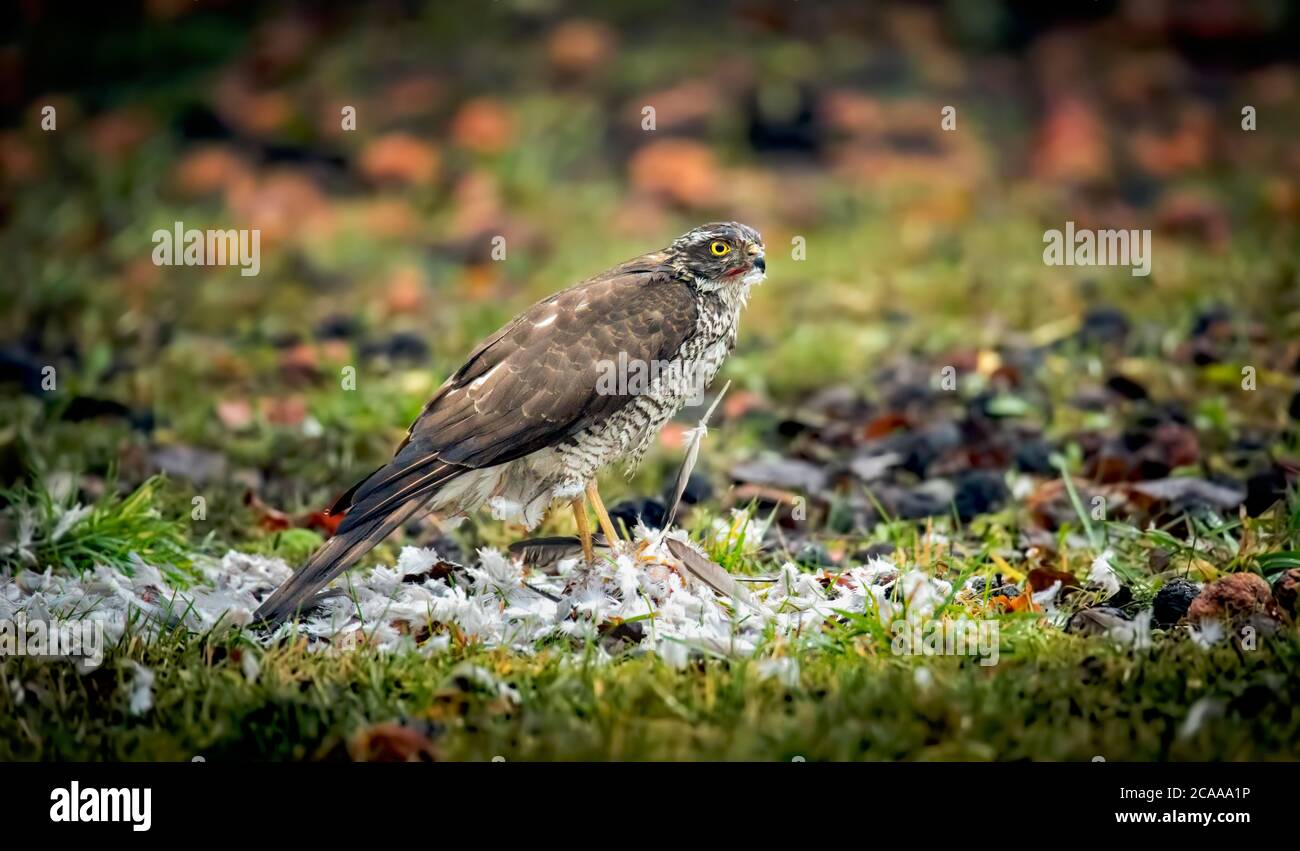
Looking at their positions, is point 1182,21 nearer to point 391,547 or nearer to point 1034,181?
point 1034,181

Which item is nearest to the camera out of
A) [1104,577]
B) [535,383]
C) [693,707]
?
[693,707]

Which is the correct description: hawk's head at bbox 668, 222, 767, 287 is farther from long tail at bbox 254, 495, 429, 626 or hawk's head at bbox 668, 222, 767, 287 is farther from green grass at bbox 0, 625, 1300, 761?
green grass at bbox 0, 625, 1300, 761

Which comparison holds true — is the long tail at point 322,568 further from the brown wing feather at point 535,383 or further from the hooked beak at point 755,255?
the hooked beak at point 755,255

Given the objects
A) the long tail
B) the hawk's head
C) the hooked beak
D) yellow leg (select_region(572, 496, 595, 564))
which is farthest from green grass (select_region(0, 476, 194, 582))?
the hooked beak

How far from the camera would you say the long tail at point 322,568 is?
14.9 feet

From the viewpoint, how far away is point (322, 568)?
459 centimetres

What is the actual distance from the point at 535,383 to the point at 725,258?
85 cm

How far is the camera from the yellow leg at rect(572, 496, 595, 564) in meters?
5.12

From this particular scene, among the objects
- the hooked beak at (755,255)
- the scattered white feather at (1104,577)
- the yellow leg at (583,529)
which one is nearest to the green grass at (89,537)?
the yellow leg at (583,529)

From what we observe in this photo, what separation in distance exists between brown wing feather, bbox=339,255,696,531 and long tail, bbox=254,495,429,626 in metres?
0.04

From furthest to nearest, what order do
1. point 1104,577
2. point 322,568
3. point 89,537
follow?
point 89,537 < point 1104,577 < point 322,568

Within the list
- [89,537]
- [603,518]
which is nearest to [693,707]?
[603,518]

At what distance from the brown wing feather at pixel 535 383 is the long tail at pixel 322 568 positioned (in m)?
0.04

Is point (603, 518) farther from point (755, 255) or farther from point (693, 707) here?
point (693, 707)
